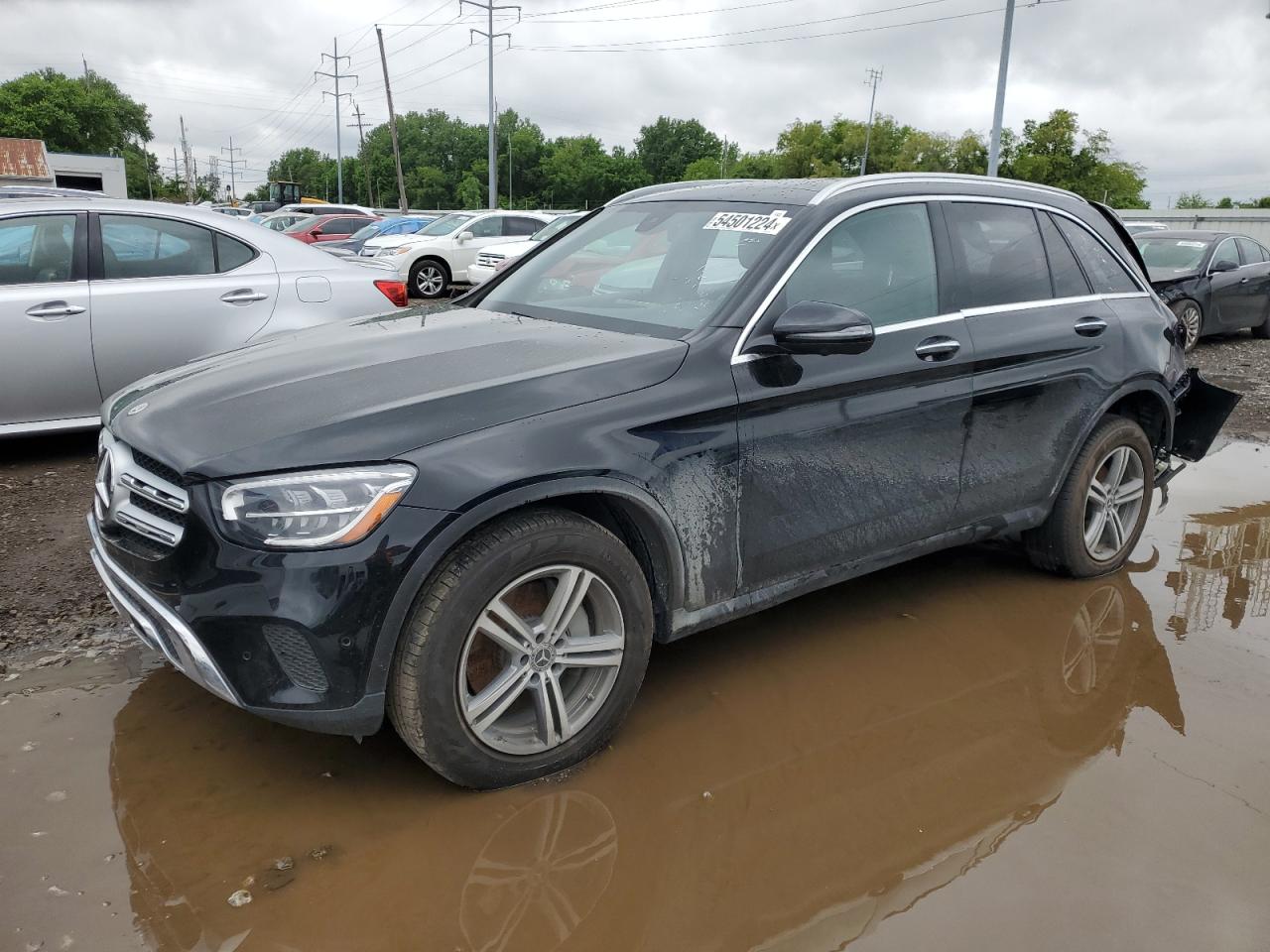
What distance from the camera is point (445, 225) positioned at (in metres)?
19.5

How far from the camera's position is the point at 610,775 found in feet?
9.91

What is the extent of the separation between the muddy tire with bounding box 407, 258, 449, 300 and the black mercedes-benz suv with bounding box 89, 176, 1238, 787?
→ 46.7ft

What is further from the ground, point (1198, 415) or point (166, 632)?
point (1198, 415)

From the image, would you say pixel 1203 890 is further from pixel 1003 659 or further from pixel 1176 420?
pixel 1176 420

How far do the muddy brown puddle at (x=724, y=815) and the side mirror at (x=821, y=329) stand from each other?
1229 millimetres

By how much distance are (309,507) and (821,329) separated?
Result: 1.61 m

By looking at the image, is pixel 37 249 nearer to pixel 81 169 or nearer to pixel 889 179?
pixel 889 179

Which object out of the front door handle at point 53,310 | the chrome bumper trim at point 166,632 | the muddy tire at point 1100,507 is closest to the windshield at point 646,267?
the chrome bumper trim at point 166,632

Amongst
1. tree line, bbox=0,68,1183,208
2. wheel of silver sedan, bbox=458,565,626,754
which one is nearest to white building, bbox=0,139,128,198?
tree line, bbox=0,68,1183,208

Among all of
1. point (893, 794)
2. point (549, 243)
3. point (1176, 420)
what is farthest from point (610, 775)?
point (1176, 420)

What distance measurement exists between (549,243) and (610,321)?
1078 millimetres

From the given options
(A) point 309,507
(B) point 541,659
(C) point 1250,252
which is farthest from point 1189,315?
(A) point 309,507

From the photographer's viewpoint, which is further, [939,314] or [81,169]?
[81,169]

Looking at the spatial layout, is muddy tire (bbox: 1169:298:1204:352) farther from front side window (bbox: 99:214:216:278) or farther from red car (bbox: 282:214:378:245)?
red car (bbox: 282:214:378:245)
